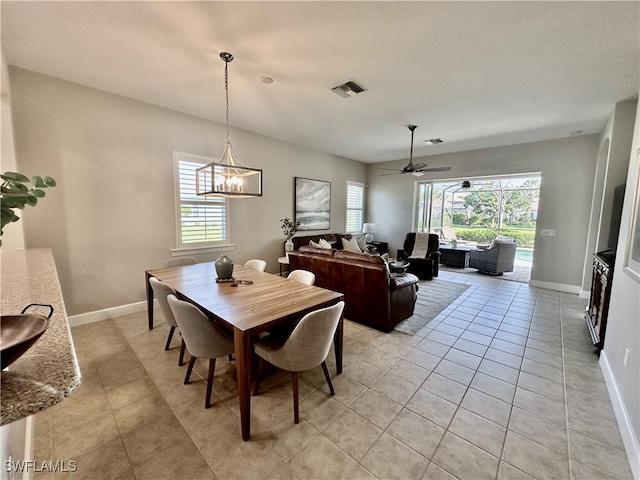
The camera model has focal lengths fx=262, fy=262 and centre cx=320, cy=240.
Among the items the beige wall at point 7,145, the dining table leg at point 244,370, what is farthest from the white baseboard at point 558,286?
the beige wall at point 7,145

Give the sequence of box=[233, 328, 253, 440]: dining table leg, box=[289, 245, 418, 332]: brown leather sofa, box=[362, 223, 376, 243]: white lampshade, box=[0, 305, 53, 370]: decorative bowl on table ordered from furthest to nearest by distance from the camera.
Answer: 1. box=[362, 223, 376, 243]: white lampshade
2. box=[289, 245, 418, 332]: brown leather sofa
3. box=[233, 328, 253, 440]: dining table leg
4. box=[0, 305, 53, 370]: decorative bowl on table

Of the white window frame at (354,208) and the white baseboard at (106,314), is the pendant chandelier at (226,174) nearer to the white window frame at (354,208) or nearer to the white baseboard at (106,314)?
the white baseboard at (106,314)

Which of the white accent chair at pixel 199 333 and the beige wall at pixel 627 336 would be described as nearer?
the beige wall at pixel 627 336

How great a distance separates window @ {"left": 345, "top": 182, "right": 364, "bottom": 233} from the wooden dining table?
4.89 metres

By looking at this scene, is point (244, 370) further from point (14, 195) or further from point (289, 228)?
point (289, 228)

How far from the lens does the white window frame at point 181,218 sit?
13.0ft

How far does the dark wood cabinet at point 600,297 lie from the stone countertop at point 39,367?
394 centimetres

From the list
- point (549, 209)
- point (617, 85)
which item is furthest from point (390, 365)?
point (549, 209)

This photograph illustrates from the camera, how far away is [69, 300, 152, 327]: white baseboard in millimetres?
3281

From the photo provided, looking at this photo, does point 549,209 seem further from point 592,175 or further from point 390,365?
point 390,365

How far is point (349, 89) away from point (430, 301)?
135 inches

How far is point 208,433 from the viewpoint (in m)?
1.76

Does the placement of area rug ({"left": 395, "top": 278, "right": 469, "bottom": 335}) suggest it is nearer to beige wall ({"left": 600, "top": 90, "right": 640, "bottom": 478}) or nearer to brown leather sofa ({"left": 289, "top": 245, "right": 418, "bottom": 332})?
brown leather sofa ({"left": 289, "top": 245, "right": 418, "bottom": 332})

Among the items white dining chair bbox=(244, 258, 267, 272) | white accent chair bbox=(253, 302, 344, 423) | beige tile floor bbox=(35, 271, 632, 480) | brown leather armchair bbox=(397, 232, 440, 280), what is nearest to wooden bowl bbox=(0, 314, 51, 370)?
white accent chair bbox=(253, 302, 344, 423)
